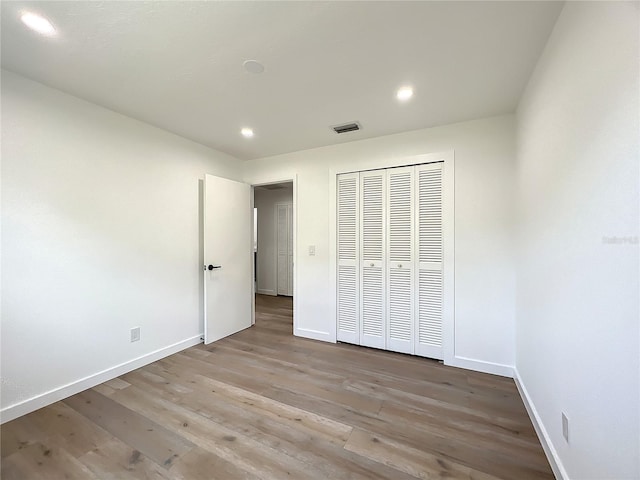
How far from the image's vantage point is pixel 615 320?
3.00ft

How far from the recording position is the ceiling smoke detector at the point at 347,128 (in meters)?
2.67

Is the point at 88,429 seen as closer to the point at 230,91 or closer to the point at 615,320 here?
the point at 230,91

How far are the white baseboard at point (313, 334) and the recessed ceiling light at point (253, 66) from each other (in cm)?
290

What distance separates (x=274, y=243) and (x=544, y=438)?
530 centimetres

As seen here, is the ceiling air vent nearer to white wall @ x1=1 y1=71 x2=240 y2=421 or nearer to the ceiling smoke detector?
the ceiling smoke detector

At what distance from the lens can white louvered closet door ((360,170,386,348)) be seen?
2.99 meters

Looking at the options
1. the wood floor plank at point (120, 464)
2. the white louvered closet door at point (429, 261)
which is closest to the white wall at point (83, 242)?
the wood floor plank at point (120, 464)

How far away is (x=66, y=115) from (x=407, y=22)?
2.67 m

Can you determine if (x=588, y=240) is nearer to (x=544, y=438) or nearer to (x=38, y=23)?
(x=544, y=438)

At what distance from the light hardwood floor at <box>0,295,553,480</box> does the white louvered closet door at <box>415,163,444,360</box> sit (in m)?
→ 0.28

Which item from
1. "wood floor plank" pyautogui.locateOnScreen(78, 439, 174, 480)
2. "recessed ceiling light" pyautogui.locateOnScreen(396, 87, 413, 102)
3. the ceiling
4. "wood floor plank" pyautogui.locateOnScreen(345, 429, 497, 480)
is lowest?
"wood floor plank" pyautogui.locateOnScreen(78, 439, 174, 480)

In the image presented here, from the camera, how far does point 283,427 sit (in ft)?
5.71

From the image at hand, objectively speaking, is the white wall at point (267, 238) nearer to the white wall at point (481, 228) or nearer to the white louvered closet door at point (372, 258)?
the white louvered closet door at point (372, 258)

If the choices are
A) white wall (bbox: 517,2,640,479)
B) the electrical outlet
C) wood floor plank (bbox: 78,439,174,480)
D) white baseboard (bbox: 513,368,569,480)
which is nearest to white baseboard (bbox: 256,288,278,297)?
the electrical outlet
